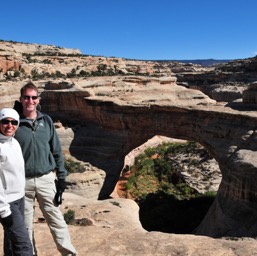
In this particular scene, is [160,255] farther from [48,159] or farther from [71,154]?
[71,154]

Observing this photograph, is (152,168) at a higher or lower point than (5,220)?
lower

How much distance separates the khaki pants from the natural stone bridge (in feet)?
33.9

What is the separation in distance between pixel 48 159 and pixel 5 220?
4.58 ft

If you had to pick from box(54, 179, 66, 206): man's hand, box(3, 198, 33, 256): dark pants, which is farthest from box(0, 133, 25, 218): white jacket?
box(54, 179, 66, 206): man's hand

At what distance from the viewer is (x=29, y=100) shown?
18.8 feet

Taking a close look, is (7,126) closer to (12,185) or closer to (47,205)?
(12,185)

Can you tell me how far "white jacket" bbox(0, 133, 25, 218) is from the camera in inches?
192

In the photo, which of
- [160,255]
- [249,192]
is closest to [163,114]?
[249,192]

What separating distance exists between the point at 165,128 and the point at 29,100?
65.1 ft

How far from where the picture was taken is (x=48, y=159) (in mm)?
6027

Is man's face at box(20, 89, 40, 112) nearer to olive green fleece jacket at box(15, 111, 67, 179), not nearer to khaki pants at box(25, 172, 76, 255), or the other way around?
olive green fleece jacket at box(15, 111, 67, 179)

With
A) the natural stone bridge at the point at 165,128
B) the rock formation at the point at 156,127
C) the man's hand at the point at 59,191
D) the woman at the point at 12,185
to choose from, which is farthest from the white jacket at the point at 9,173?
the natural stone bridge at the point at 165,128

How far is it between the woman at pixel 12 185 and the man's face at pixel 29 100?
628 millimetres

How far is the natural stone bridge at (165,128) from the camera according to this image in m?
15.6
